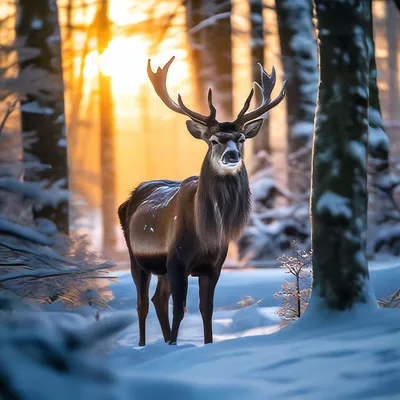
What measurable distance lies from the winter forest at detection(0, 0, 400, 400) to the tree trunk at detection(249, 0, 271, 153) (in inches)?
1.9

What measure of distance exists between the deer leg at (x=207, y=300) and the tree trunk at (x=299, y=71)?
7.95m

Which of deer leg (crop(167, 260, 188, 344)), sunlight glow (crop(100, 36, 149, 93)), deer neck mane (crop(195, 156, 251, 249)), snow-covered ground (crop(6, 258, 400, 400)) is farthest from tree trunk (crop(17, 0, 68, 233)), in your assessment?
sunlight glow (crop(100, 36, 149, 93))

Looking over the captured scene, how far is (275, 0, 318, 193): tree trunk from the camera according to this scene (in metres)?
15.4

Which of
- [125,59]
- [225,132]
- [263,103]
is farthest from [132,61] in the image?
[225,132]

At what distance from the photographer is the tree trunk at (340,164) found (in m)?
Answer: 6.27

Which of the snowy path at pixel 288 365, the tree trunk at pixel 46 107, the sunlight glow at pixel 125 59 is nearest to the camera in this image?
the snowy path at pixel 288 365

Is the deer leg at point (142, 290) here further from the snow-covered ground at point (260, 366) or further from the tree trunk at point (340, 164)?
the tree trunk at point (340, 164)

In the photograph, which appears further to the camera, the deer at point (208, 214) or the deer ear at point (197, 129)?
the deer ear at point (197, 129)

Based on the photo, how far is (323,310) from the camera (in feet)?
20.3

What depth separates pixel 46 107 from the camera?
11.3m

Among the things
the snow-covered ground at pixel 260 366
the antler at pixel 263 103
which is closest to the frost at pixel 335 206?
the snow-covered ground at pixel 260 366

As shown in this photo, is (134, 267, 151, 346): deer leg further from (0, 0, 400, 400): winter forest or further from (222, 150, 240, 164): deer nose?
(222, 150, 240, 164): deer nose

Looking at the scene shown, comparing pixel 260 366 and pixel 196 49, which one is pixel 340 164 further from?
pixel 196 49

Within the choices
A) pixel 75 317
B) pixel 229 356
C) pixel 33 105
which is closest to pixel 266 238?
pixel 33 105
